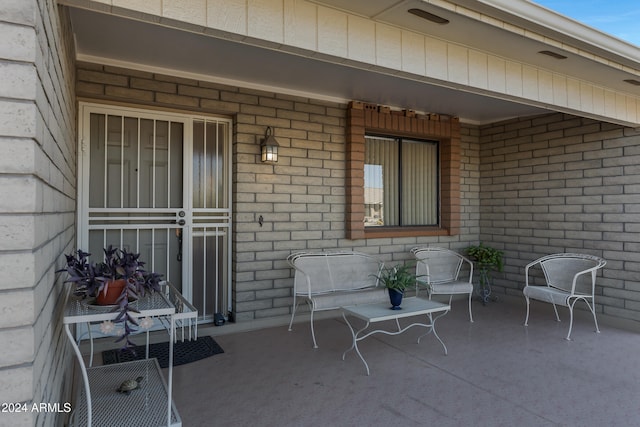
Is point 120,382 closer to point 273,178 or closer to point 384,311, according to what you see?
point 384,311

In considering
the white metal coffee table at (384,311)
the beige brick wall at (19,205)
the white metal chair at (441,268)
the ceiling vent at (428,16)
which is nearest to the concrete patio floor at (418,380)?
the white metal coffee table at (384,311)

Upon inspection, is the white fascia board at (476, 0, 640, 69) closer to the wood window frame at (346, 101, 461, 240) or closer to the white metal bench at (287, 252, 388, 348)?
the wood window frame at (346, 101, 461, 240)

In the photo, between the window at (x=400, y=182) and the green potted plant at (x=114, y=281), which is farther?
the window at (x=400, y=182)

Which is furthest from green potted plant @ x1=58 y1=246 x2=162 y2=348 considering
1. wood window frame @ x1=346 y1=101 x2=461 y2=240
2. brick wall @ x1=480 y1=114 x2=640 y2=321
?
brick wall @ x1=480 y1=114 x2=640 y2=321

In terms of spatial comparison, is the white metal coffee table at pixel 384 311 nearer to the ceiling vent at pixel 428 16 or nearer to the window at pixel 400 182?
the window at pixel 400 182

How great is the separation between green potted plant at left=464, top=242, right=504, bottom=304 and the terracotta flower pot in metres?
4.69

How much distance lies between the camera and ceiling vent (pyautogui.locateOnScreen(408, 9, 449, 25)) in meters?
2.46

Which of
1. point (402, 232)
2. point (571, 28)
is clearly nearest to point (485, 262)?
point (402, 232)

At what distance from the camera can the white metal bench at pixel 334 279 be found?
153 inches

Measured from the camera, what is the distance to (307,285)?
4055mm

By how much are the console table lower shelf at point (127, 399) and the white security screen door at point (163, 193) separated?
5.50 feet

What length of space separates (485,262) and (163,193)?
410 centimetres

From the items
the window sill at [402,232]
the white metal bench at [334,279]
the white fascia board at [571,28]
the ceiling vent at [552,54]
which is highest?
the white fascia board at [571,28]

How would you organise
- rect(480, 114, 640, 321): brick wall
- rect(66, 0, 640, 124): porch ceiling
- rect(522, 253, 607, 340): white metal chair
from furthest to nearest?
rect(480, 114, 640, 321): brick wall < rect(522, 253, 607, 340): white metal chair < rect(66, 0, 640, 124): porch ceiling
